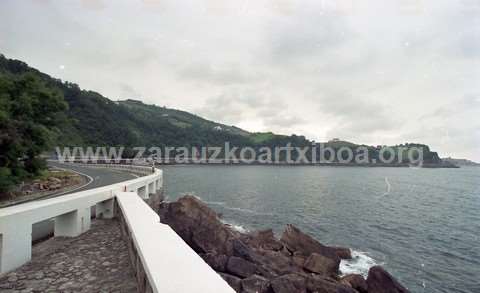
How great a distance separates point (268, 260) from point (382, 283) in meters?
6.28

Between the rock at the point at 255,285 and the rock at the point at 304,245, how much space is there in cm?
770

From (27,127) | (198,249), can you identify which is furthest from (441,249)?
(27,127)

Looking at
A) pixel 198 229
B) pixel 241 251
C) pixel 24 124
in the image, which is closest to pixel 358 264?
pixel 241 251

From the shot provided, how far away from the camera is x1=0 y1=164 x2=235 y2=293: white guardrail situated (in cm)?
252

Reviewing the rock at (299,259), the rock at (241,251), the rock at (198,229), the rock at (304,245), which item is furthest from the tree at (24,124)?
the rock at (304,245)

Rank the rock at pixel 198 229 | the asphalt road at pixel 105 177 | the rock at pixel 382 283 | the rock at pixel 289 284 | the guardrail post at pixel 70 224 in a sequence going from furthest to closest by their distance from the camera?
1. the asphalt road at pixel 105 177
2. the rock at pixel 198 229
3. the rock at pixel 382 283
4. the rock at pixel 289 284
5. the guardrail post at pixel 70 224

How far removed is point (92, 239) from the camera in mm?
6434

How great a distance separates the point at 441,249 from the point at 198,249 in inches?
921

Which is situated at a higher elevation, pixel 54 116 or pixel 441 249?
pixel 54 116

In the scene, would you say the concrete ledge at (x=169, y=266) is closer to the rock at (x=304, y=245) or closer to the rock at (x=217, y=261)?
the rock at (x=217, y=261)

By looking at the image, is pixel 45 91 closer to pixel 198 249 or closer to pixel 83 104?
pixel 198 249

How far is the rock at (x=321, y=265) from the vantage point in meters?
16.9

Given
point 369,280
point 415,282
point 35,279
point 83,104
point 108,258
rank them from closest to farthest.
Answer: point 35,279
point 108,258
point 369,280
point 415,282
point 83,104

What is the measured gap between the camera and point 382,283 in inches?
568
